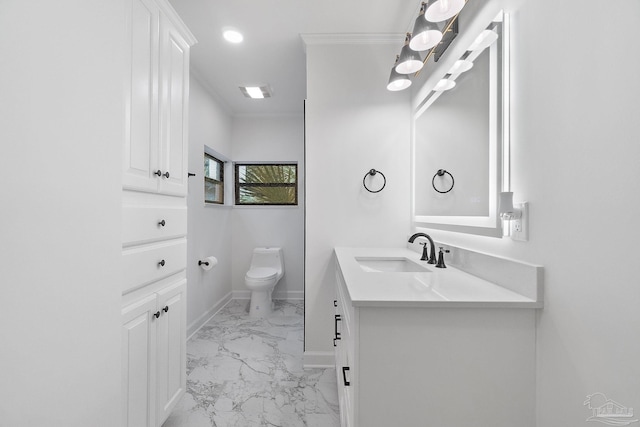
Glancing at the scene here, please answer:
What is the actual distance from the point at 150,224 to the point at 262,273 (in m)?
1.99

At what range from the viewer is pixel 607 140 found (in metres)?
0.68

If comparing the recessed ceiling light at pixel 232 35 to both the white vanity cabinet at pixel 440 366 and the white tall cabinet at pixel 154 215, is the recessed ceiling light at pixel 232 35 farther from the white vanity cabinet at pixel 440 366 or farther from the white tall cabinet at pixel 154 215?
the white vanity cabinet at pixel 440 366

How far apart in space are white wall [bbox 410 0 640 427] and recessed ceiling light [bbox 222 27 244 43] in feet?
6.02

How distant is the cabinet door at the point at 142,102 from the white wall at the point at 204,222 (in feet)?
4.39

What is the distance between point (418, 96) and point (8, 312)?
2.21 metres

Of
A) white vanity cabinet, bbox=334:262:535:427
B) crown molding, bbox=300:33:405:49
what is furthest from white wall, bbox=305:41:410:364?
white vanity cabinet, bbox=334:262:535:427

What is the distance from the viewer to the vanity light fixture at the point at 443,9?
3.96 ft

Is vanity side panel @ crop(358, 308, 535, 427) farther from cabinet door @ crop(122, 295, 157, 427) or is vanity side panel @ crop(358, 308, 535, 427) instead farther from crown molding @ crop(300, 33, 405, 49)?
crown molding @ crop(300, 33, 405, 49)

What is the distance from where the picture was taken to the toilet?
291 cm

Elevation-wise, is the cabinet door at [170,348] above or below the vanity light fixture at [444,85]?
below

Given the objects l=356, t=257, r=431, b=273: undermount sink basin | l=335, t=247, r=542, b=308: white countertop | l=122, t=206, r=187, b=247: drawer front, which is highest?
l=122, t=206, r=187, b=247: drawer front

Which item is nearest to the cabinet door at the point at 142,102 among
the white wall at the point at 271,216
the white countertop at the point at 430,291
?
the white countertop at the point at 430,291

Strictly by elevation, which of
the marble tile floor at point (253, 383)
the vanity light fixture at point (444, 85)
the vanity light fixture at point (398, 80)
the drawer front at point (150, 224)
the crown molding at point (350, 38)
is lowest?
the marble tile floor at point (253, 383)

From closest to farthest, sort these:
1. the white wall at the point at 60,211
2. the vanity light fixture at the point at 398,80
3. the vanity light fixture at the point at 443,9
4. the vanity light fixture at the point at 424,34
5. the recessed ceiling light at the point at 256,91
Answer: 1. the white wall at the point at 60,211
2. the vanity light fixture at the point at 443,9
3. the vanity light fixture at the point at 424,34
4. the vanity light fixture at the point at 398,80
5. the recessed ceiling light at the point at 256,91
